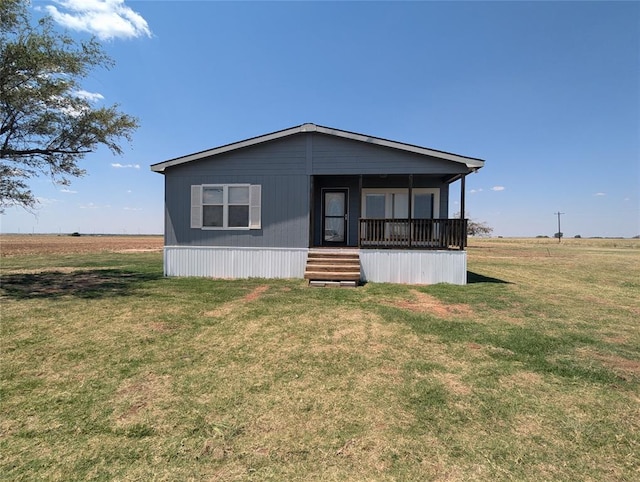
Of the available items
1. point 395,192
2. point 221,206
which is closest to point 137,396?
point 221,206

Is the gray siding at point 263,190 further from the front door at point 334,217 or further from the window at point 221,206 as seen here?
the front door at point 334,217

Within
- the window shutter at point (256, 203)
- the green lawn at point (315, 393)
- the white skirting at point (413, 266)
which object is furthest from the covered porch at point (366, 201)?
the green lawn at point (315, 393)

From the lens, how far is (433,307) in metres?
6.93

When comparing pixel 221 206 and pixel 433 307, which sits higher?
pixel 221 206

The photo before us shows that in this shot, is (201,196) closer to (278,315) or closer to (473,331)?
(278,315)

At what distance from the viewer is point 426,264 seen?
9.97m

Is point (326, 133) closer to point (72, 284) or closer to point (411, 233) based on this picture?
point (411, 233)

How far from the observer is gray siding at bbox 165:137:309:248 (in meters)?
10.4

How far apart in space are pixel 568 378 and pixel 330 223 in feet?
30.4

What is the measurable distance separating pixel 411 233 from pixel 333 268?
277cm

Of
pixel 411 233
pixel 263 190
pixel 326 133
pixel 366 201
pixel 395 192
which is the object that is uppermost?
pixel 326 133

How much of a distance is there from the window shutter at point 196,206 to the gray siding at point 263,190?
0.54 feet

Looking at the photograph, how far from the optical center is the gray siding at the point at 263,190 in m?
10.4

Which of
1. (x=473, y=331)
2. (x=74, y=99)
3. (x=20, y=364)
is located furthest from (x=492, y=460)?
(x=74, y=99)
